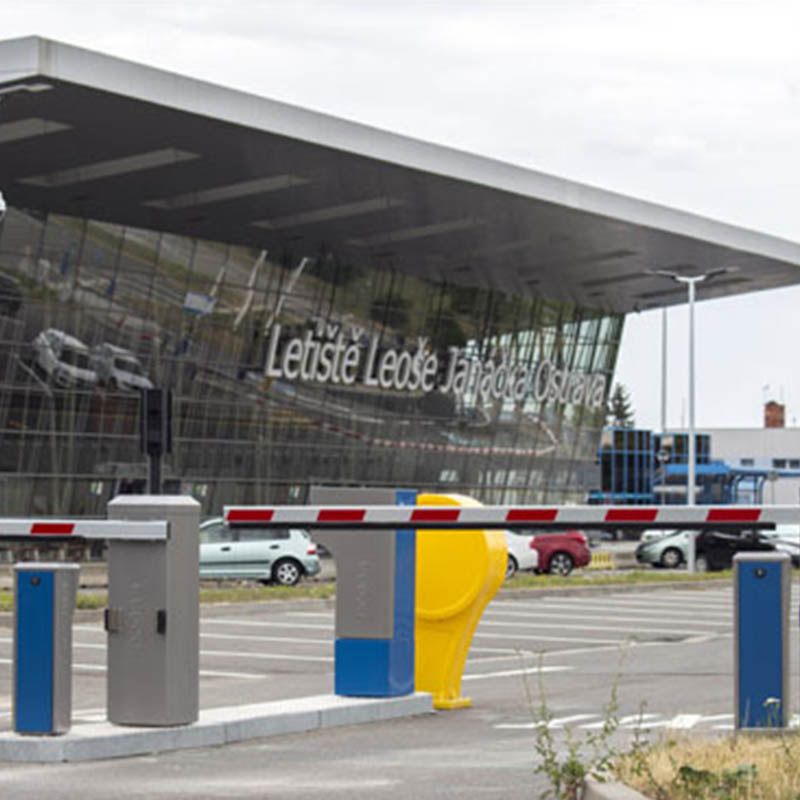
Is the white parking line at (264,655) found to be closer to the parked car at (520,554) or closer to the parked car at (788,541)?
the parked car at (520,554)

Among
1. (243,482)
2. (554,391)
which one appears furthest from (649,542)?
(554,391)

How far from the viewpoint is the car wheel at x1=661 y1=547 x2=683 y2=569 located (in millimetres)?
49156

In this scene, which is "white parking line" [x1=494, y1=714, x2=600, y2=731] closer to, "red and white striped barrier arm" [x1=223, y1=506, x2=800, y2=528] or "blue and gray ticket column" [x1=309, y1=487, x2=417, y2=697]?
"blue and gray ticket column" [x1=309, y1=487, x2=417, y2=697]

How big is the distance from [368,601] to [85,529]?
2483mm

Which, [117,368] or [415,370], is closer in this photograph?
[117,368]

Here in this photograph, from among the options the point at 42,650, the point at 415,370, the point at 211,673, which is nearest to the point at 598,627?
the point at 211,673

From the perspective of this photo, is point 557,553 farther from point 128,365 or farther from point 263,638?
point 263,638

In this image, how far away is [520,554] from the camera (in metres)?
40.8

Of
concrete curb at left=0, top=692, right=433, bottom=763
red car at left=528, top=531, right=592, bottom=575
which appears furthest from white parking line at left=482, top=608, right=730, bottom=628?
red car at left=528, top=531, right=592, bottom=575

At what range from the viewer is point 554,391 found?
6769 cm

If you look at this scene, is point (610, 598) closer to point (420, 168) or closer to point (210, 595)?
point (210, 595)

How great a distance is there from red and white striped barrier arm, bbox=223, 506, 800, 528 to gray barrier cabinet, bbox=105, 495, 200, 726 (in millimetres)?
460

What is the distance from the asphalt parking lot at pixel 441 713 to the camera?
30.6 ft

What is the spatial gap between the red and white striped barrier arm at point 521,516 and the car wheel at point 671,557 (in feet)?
128
